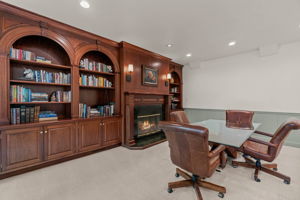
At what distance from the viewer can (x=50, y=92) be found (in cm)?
275

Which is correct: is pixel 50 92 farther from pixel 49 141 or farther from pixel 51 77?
pixel 49 141

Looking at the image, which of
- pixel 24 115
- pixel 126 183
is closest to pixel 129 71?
pixel 24 115

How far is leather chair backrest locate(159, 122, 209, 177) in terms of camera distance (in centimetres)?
127

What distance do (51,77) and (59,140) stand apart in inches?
49.6

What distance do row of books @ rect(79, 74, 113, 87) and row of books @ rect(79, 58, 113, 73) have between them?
0.65ft

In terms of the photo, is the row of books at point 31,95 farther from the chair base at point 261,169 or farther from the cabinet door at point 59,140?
the chair base at point 261,169

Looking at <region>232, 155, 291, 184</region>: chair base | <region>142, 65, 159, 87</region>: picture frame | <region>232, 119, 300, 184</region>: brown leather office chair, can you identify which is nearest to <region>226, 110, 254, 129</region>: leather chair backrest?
<region>232, 119, 300, 184</region>: brown leather office chair

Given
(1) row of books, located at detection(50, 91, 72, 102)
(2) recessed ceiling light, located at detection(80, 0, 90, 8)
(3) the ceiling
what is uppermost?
(3) the ceiling

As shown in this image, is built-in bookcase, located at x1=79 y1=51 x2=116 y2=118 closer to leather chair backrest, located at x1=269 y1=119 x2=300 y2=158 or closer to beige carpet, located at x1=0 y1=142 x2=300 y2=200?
beige carpet, located at x1=0 y1=142 x2=300 y2=200

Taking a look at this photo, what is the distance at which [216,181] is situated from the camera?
6.22 ft

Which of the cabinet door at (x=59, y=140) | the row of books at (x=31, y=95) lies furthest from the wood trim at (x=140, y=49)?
the cabinet door at (x=59, y=140)

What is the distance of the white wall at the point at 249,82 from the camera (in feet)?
11.2

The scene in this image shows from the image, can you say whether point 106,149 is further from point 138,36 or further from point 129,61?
point 138,36

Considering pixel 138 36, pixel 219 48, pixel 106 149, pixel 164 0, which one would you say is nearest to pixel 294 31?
pixel 219 48
